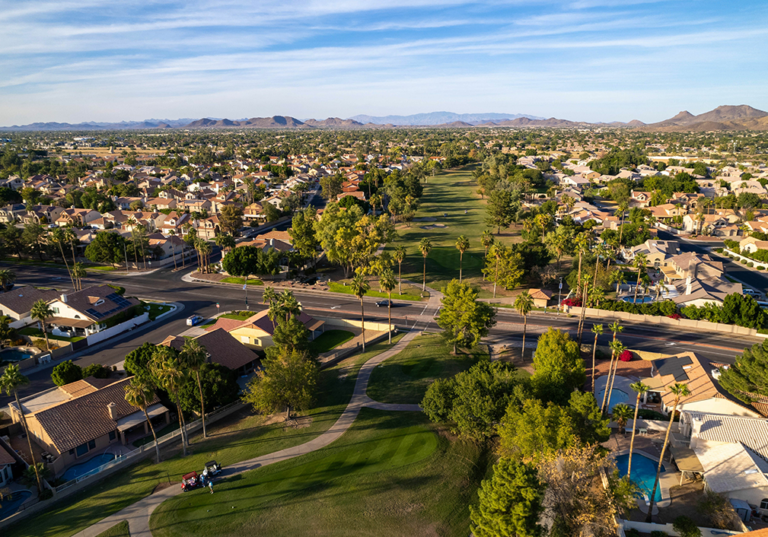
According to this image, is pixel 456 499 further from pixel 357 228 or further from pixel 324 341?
pixel 357 228

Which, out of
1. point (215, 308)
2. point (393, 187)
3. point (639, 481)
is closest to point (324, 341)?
point (215, 308)

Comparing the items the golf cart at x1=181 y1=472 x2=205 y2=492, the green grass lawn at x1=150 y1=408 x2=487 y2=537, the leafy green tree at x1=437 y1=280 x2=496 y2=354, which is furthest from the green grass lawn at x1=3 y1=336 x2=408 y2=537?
the leafy green tree at x1=437 y1=280 x2=496 y2=354

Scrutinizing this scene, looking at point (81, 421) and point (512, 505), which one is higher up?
point (512, 505)

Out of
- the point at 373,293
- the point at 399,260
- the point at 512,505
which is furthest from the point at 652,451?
the point at 373,293

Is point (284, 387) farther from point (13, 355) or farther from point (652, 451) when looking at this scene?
point (13, 355)

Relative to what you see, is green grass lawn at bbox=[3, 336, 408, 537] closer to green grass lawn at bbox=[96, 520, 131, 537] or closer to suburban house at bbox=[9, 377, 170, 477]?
green grass lawn at bbox=[96, 520, 131, 537]
